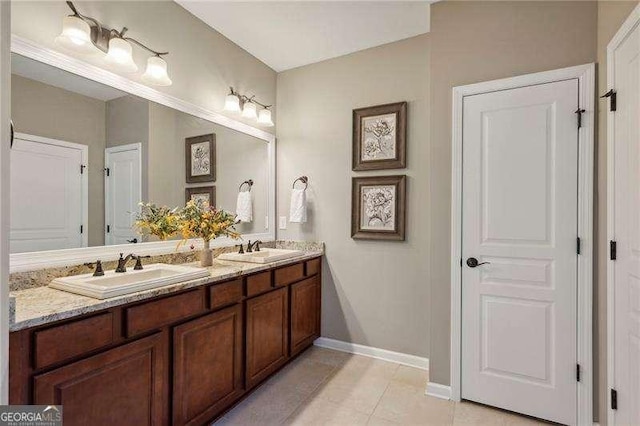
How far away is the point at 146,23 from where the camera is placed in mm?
2150

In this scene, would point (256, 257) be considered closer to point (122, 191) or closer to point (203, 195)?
point (203, 195)

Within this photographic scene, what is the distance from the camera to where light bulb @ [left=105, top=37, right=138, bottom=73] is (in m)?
1.87

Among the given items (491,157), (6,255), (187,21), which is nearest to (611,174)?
(491,157)

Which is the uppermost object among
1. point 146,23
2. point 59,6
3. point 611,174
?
point 146,23

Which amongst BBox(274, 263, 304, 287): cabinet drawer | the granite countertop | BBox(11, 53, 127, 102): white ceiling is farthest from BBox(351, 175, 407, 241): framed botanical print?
BBox(11, 53, 127, 102): white ceiling

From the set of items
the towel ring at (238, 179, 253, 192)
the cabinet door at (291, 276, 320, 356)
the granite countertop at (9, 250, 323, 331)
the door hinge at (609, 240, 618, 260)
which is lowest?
the cabinet door at (291, 276, 320, 356)

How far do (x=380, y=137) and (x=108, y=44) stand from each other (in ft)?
6.66

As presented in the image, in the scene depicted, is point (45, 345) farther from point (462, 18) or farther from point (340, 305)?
point (462, 18)

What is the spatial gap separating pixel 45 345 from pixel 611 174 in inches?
104

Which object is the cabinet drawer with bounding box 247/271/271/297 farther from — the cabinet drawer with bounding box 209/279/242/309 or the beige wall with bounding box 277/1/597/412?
the beige wall with bounding box 277/1/597/412

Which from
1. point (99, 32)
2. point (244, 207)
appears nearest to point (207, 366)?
point (244, 207)

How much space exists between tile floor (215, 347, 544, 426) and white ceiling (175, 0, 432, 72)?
2.78 m

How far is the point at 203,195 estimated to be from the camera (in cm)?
258

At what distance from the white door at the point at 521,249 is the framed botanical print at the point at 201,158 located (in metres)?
1.93
